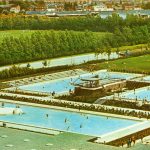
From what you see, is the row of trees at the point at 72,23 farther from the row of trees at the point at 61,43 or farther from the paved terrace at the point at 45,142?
the paved terrace at the point at 45,142

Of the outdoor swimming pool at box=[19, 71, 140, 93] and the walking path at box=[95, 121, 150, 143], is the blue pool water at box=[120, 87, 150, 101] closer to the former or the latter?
the outdoor swimming pool at box=[19, 71, 140, 93]

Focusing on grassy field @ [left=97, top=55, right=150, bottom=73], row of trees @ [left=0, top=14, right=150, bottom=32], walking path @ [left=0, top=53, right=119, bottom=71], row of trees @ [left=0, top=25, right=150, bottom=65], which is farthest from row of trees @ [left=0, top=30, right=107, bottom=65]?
row of trees @ [left=0, top=14, right=150, bottom=32]

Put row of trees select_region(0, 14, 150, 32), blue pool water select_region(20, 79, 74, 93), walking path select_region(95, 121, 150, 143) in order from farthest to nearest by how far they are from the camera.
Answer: row of trees select_region(0, 14, 150, 32)
blue pool water select_region(20, 79, 74, 93)
walking path select_region(95, 121, 150, 143)

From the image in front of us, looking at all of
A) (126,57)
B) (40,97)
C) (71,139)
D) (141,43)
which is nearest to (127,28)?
(141,43)

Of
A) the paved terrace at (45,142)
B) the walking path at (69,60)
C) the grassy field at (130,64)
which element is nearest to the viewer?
the paved terrace at (45,142)

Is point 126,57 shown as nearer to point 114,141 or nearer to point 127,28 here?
point 127,28

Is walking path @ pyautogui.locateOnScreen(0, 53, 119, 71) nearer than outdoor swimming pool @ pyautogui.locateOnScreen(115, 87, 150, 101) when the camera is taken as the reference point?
No

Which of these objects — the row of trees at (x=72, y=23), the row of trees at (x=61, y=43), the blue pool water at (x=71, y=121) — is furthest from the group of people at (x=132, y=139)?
the row of trees at (x=72, y=23)
